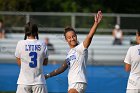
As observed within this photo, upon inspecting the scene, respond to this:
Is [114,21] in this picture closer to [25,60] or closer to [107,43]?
[107,43]

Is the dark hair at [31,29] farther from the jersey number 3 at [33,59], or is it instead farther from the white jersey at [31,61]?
the jersey number 3 at [33,59]

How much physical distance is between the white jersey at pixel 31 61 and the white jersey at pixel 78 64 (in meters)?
0.51

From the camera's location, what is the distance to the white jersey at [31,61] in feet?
31.2

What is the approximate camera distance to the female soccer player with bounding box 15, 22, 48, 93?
9516mm

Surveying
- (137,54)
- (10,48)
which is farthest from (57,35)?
(137,54)

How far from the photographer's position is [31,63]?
9.54 metres

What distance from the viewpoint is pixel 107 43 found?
24766 mm

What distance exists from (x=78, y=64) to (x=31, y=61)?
789 millimetres

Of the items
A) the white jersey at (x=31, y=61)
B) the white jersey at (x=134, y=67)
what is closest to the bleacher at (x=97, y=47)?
the white jersey at (x=134, y=67)

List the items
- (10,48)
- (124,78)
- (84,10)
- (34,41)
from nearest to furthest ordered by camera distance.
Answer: (34,41), (124,78), (10,48), (84,10)

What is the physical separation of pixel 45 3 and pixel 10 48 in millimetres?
7126

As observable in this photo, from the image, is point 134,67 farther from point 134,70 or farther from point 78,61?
point 78,61

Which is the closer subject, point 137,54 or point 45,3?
point 137,54

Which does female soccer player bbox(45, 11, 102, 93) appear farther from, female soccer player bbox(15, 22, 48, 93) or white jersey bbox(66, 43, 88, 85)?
female soccer player bbox(15, 22, 48, 93)
